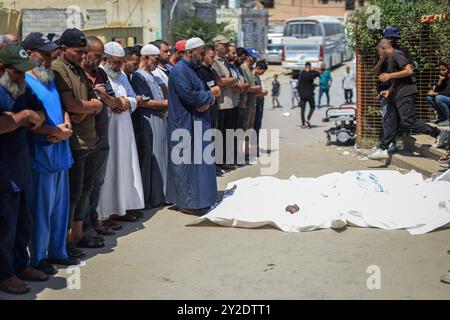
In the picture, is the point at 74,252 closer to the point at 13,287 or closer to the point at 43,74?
the point at 13,287

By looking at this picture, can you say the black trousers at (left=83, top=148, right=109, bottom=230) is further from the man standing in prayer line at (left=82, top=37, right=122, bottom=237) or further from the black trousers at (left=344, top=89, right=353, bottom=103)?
the black trousers at (left=344, top=89, right=353, bottom=103)

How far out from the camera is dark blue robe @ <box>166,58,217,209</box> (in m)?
8.53

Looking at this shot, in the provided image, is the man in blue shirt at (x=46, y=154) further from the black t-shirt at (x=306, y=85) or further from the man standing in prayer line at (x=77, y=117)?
the black t-shirt at (x=306, y=85)

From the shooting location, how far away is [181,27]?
33.2 meters

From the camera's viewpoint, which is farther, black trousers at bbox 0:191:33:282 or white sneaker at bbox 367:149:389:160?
white sneaker at bbox 367:149:389:160

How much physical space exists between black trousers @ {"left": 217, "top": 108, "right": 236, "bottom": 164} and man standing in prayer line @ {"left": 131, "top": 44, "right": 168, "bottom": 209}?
2704 mm

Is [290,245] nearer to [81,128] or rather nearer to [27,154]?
[81,128]

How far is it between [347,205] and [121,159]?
267 cm

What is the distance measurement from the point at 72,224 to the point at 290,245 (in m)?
2.22

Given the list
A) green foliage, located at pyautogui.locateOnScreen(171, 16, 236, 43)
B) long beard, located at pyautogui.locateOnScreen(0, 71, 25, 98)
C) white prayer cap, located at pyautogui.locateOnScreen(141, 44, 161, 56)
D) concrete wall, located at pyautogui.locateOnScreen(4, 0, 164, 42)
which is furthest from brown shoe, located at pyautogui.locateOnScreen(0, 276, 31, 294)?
green foliage, located at pyautogui.locateOnScreen(171, 16, 236, 43)

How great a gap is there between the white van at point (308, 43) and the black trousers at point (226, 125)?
83.0 ft

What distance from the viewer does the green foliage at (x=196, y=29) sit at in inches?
1300

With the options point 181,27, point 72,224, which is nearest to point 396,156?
point 72,224

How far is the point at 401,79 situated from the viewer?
35.5 ft
